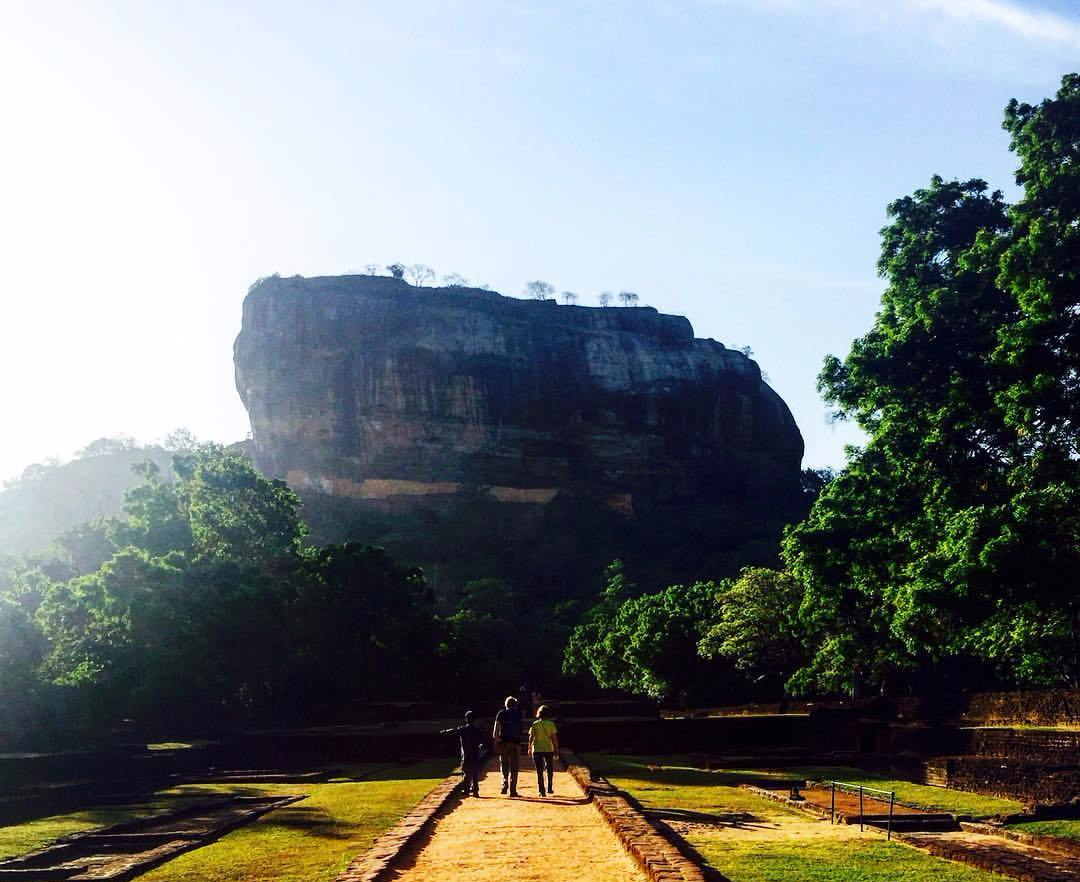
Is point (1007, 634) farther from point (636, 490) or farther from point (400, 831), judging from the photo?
point (636, 490)

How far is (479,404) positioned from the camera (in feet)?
325

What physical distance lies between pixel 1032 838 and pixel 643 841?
342 cm

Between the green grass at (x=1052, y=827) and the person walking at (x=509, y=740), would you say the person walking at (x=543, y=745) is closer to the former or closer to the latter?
the person walking at (x=509, y=740)

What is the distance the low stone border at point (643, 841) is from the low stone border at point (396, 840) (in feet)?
6.05

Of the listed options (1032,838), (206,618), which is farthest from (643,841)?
(206,618)

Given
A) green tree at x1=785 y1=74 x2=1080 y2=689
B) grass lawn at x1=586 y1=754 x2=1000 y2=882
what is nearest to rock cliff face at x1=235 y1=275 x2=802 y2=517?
green tree at x1=785 y1=74 x2=1080 y2=689

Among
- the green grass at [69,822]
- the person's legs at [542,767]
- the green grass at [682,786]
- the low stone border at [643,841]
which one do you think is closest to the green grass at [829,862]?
the low stone border at [643,841]

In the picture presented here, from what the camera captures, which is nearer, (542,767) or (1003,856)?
(1003,856)

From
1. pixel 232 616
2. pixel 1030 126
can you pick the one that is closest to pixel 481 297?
pixel 232 616

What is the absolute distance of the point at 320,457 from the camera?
323ft

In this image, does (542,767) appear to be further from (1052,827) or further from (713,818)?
(1052,827)

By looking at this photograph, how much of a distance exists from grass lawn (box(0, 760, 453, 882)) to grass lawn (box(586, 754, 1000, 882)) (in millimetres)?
3253

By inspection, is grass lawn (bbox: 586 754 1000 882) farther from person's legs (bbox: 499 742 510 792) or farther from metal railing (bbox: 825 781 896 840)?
person's legs (bbox: 499 742 510 792)

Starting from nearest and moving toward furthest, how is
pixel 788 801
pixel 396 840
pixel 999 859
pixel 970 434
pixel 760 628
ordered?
pixel 999 859
pixel 396 840
pixel 788 801
pixel 970 434
pixel 760 628
